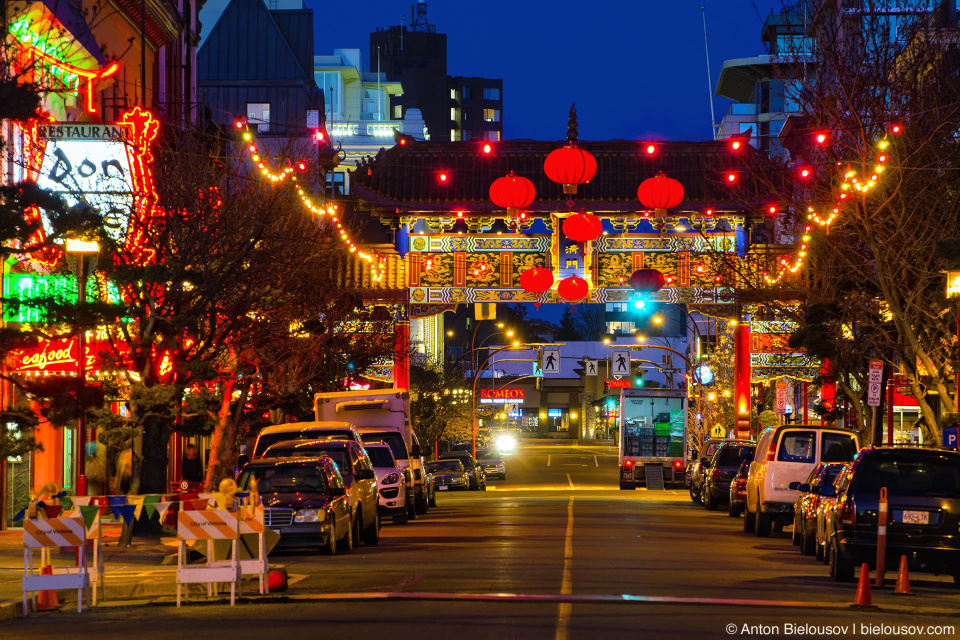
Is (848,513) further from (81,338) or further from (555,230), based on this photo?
(555,230)

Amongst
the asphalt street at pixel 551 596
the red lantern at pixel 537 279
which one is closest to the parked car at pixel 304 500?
the asphalt street at pixel 551 596

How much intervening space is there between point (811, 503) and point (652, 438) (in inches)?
1248

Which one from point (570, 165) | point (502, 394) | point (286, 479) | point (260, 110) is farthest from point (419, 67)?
point (286, 479)

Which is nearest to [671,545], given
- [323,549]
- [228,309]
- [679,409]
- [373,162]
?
[323,549]

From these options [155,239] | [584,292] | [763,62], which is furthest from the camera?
[763,62]

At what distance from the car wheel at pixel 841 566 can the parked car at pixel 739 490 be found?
13392 millimetres

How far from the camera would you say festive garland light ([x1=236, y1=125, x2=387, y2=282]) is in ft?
92.5

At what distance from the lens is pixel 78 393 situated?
58.4 ft

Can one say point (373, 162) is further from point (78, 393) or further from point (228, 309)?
point (78, 393)

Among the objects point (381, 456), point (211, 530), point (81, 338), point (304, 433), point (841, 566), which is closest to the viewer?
point (211, 530)

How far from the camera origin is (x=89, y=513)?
→ 1459cm

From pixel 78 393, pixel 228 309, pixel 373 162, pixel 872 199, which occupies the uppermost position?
pixel 373 162

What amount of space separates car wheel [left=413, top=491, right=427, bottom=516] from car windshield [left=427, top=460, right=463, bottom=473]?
60.8ft

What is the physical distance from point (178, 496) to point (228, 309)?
660cm
